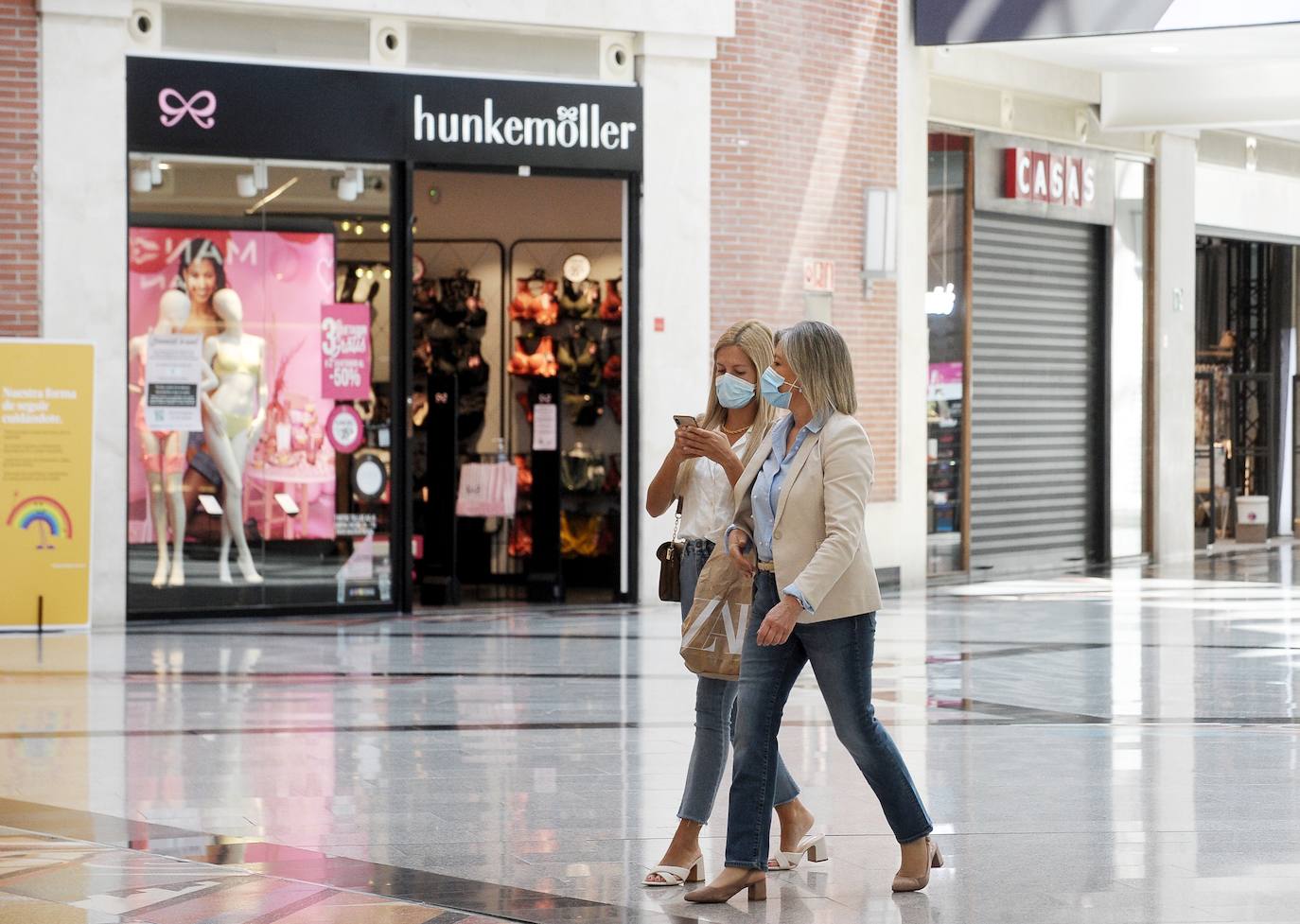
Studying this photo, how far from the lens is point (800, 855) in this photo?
5594 millimetres

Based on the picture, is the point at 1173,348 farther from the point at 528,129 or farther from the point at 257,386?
the point at 257,386

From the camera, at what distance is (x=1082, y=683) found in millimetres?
9734

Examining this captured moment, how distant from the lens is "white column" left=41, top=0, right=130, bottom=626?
11.9 m

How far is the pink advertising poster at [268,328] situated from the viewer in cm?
1239

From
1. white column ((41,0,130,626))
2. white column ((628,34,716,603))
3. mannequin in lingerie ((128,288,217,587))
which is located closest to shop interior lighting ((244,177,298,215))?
mannequin in lingerie ((128,288,217,587))

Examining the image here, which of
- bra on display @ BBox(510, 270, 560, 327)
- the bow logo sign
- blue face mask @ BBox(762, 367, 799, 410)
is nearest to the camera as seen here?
blue face mask @ BBox(762, 367, 799, 410)

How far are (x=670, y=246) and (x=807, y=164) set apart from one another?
1389 millimetres

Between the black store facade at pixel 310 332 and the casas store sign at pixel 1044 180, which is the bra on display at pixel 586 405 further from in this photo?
the casas store sign at pixel 1044 180

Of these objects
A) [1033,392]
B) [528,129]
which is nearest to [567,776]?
[528,129]

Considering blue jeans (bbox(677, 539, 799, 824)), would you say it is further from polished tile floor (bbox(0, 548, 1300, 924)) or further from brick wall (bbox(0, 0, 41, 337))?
brick wall (bbox(0, 0, 41, 337))

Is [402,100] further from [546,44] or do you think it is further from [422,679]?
[422,679]

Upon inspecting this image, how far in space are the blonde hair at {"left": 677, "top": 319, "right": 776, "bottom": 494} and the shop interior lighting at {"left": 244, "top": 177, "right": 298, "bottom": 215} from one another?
7744 millimetres

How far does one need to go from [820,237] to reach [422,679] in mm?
5965

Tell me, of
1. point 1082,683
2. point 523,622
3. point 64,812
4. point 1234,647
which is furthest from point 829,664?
point 523,622
